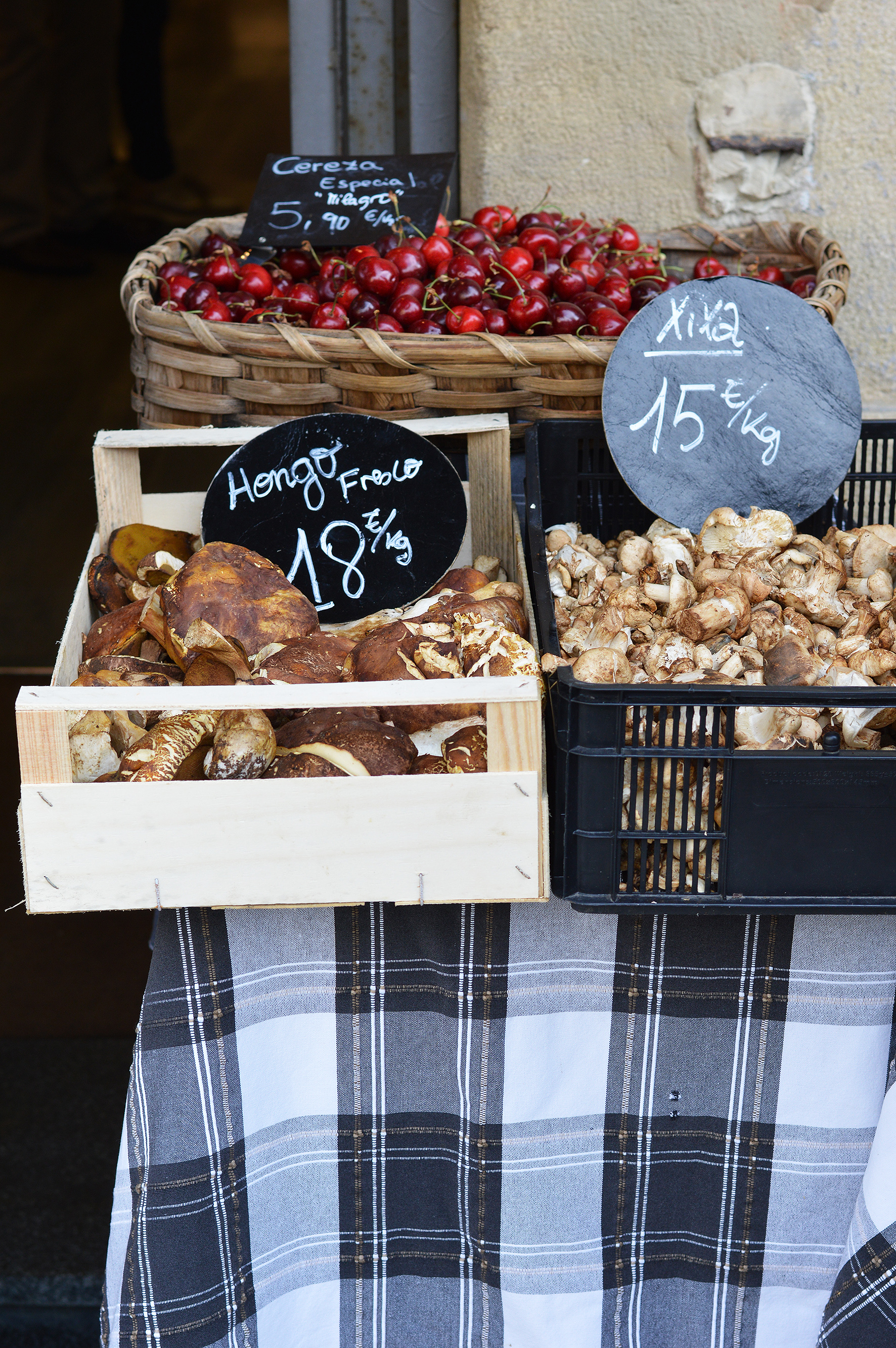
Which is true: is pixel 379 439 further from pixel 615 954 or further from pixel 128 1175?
pixel 128 1175

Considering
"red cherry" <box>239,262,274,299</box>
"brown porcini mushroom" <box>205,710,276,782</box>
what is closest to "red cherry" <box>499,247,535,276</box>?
"red cherry" <box>239,262,274,299</box>

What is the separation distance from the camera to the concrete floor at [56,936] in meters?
1.81

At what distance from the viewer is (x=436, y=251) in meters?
1.59

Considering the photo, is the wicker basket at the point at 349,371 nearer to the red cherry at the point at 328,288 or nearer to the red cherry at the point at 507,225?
the red cherry at the point at 328,288

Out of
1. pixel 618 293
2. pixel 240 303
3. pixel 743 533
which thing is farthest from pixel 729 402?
pixel 240 303

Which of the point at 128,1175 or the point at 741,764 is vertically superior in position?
the point at 741,764

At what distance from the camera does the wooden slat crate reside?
2.67 feet

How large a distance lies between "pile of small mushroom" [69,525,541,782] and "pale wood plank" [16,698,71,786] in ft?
0.17

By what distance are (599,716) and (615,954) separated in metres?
0.26

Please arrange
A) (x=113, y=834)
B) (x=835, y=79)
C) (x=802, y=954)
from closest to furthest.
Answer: (x=113, y=834) < (x=802, y=954) < (x=835, y=79)

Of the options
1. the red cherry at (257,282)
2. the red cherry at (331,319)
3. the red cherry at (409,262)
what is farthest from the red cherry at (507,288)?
the red cherry at (257,282)

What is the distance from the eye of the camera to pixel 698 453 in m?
1.25

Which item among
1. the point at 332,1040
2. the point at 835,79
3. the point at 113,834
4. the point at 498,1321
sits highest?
the point at 835,79

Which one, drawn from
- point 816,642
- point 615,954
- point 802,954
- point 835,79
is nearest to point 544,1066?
point 615,954
